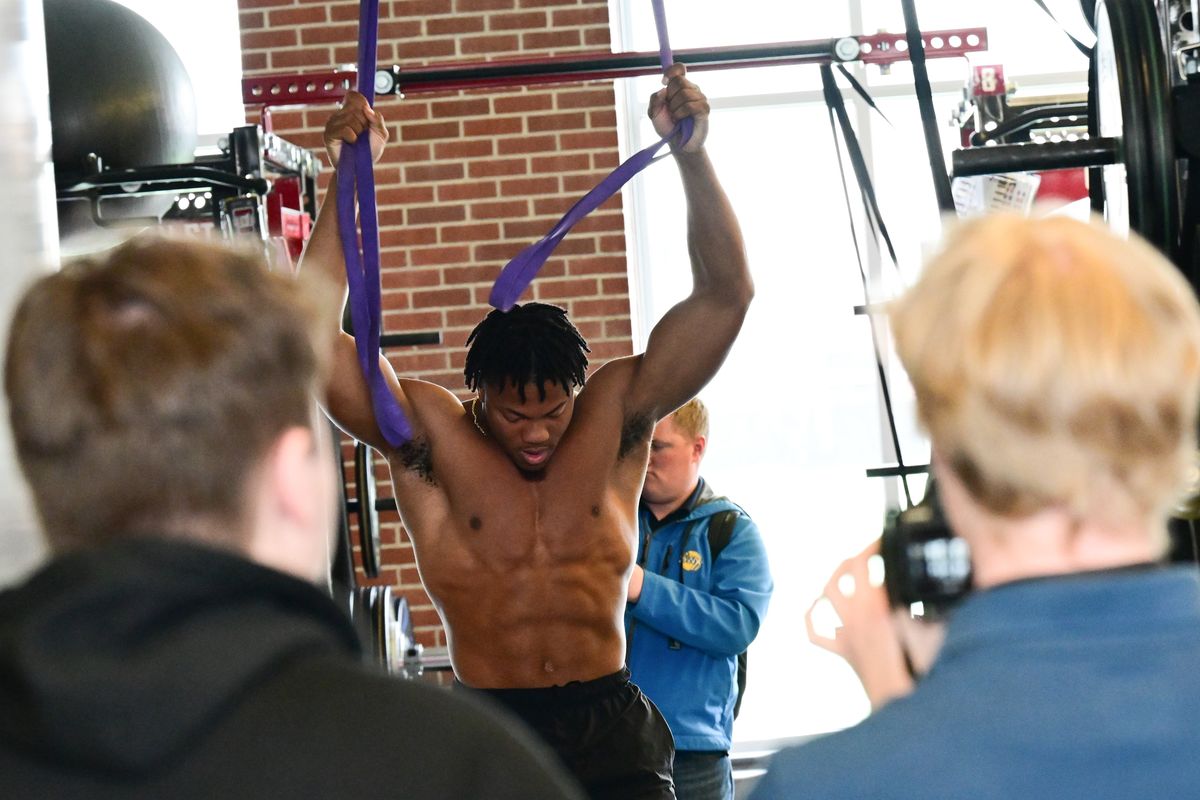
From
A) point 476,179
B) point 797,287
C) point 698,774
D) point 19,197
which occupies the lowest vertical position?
point 698,774

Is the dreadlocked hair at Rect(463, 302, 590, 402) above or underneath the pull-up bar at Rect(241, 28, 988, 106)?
underneath

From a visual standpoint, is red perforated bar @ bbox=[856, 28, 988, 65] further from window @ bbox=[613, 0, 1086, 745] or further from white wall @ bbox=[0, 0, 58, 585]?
white wall @ bbox=[0, 0, 58, 585]

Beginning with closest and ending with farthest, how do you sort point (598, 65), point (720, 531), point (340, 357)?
1. point (340, 357)
2. point (598, 65)
3. point (720, 531)

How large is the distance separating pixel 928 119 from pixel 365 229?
94 cm

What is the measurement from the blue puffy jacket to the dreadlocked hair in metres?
0.55

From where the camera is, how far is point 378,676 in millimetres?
822

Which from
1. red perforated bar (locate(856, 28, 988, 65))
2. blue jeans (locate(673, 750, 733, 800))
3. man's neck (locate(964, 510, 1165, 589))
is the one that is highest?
red perforated bar (locate(856, 28, 988, 65))

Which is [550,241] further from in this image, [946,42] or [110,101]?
[110,101]

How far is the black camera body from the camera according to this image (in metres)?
1.13

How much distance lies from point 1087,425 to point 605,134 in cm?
408

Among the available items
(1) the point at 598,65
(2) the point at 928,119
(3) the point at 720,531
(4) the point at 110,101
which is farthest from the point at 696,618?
(4) the point at 110,101

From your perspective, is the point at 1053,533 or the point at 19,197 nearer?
the point at 1053,533

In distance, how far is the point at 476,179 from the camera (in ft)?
15.8

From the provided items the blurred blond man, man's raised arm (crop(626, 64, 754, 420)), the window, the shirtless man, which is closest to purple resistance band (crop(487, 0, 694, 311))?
man's raised arm (crop(626, 64, 754, 420))
